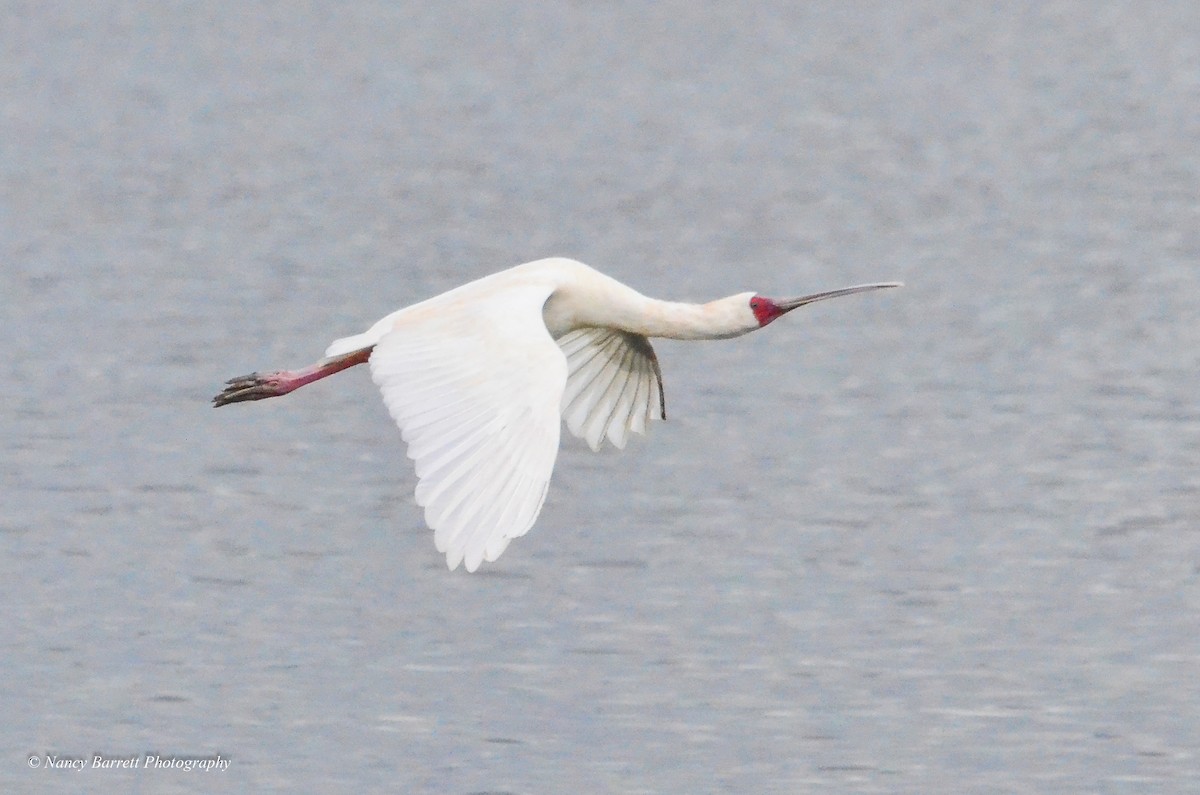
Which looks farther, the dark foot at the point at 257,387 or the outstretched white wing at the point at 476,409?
the dark foot at the point at 257,387

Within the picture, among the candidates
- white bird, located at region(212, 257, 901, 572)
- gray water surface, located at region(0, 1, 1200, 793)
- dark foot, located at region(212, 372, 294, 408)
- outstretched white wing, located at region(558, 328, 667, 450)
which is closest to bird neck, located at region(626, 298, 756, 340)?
white bird, located at region(212, 257, 901, 572)

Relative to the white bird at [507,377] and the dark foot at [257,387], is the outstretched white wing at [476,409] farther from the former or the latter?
the dark foot at [257,387]

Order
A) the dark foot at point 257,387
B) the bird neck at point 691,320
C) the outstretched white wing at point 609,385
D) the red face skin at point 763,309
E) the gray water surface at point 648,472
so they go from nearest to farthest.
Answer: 1. the dark foot at point 257,387
2. the bird neck at point 691,320
3. the red face skin at point 763,309
4. the outstretched white wing at point 609,385
5. the gray water surface at point 648,472

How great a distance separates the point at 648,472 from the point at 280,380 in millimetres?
5709

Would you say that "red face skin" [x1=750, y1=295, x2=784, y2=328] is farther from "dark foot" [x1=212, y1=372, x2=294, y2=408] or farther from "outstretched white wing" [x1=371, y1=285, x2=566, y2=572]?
"dark foot" [x1=212, y1=372, x2=294, y2=408]

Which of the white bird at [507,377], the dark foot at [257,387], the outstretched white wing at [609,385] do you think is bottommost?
the outstretched white wing at [609,385]

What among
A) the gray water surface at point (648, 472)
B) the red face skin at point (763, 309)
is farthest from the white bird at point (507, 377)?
the gray water surface at point (648, 472)

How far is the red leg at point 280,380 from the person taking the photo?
398 inches

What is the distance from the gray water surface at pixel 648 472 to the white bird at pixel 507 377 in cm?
169

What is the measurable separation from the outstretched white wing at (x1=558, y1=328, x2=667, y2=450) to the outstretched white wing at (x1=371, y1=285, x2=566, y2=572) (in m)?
1.23

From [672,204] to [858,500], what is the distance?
1192cm

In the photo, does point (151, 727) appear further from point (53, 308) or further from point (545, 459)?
point (53, 308)

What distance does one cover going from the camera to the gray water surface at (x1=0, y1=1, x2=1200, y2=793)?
1167 centimetres

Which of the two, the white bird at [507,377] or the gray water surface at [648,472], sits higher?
the white bird at [507,377]
